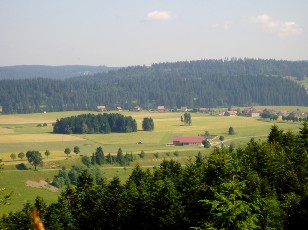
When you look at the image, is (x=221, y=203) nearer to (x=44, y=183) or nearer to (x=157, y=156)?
(x=44, y=183)

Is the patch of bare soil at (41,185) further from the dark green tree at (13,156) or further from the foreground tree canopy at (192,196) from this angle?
the foreground tree canopy at (192,196)

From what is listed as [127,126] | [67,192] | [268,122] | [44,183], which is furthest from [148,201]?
[268,122]

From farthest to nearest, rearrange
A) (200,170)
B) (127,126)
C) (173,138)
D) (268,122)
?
(268,122) < (127,126) < (173,138) < (200,170)

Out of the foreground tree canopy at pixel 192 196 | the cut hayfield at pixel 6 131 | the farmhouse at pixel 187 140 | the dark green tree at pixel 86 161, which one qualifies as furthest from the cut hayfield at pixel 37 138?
the foreground tree canopy at pixel 192 196


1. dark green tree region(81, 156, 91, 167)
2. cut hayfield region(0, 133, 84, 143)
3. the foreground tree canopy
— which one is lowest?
dark green tree region(81, 156, 91, 167)

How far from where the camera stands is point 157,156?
120875 mm

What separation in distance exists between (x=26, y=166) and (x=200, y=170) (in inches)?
3084

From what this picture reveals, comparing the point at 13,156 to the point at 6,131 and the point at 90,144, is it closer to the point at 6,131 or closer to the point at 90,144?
the point at 90,144

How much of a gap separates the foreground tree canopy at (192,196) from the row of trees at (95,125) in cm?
12260

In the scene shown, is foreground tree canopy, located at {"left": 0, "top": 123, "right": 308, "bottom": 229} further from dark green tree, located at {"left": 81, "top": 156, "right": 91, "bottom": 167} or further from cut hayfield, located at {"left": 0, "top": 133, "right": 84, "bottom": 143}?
cut hayfield, located at {"left": 0, "top": 133, "right": 84, "bottom": 143}

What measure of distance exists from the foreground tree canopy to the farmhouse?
90898 millimetres

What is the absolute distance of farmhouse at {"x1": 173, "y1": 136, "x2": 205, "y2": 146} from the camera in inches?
5696

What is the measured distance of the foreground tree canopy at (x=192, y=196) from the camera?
27.6 m

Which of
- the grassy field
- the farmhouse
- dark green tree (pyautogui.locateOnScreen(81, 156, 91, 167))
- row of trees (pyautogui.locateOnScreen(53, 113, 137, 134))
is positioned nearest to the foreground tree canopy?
the grassy field
